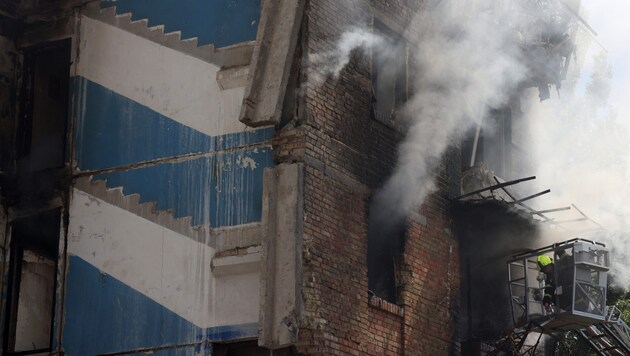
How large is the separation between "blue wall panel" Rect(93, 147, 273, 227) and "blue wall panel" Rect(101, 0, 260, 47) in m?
1.49

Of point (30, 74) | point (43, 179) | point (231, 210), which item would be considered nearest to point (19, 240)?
point (43, 179)

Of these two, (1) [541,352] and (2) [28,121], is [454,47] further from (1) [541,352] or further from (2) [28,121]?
(2) [28,121]

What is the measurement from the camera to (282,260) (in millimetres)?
12930

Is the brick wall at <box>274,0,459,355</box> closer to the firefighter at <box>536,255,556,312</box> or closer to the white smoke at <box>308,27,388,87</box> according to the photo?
the white smoke at <box>308,27,388,87</box>

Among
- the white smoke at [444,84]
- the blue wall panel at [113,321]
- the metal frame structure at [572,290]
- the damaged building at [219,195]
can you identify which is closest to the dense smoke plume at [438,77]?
the white smoke at [444,84]

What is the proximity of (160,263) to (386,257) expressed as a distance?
2921 millimetres

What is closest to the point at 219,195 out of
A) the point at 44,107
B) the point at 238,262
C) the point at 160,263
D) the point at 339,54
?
the point at 238,262

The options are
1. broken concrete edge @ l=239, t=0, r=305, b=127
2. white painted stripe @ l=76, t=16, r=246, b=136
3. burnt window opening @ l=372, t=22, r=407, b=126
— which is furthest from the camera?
burnt window opening @ l=372, t=22, r=407, b=126

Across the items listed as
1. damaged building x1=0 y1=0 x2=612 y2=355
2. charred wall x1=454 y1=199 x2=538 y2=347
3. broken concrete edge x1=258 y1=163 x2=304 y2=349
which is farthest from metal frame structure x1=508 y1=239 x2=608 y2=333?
broken concrete edge x1=258 y1=163 x2=304 y2=349

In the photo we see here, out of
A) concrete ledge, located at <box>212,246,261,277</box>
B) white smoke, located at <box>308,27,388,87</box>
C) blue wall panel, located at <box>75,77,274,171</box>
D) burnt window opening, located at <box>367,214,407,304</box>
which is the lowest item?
concrete ledge, located at <box>212,246,261,277</box>

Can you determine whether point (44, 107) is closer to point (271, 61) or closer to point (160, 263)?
point (160, 263)

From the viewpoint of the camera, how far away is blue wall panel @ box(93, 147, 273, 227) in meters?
13.6

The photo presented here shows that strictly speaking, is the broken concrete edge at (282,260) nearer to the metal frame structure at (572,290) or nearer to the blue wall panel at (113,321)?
the blue wall panel at (113,321)

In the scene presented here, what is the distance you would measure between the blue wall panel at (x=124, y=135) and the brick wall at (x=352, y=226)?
921 mm
